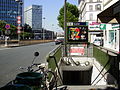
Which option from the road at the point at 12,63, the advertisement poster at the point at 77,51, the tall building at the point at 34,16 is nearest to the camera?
the road at the point at 12,63

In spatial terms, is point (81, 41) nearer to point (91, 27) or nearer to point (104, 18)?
point (104, 18)

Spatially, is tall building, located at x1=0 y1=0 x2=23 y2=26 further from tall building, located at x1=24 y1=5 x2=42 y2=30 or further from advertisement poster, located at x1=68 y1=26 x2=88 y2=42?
advertisement poster, located at x1=68 y1=26 x2=88 y2=42

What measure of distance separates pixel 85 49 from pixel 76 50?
2.42ft

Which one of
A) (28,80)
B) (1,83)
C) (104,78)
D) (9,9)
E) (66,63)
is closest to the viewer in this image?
(28,80)

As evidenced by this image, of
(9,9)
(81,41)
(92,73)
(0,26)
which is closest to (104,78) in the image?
(92,73)

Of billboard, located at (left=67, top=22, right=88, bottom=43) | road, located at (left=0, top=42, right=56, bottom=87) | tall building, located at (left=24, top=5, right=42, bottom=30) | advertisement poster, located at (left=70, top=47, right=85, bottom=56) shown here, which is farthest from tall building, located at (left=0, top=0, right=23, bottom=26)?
advertisement poster, located at (left=70, top=47, right=85, bottom=56)

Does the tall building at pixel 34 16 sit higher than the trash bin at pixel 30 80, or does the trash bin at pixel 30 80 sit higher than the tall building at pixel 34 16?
the tall building at pixel 34 16

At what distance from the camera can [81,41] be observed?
17.8 meters

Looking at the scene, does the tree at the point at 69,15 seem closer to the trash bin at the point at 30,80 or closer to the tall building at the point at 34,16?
the trash bin at the point at 30,80

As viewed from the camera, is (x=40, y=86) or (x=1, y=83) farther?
(x=1, y=83)

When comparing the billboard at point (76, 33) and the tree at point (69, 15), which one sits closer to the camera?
the billboard at point (76, 33)

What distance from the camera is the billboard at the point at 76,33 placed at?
687 inches

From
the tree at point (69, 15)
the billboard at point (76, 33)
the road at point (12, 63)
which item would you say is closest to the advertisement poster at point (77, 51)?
the billboard at point (76, 33)

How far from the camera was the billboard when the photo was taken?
17453mm
